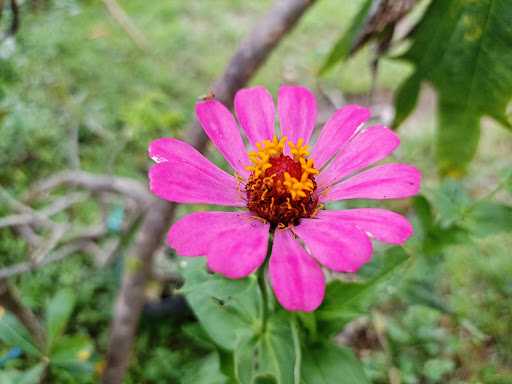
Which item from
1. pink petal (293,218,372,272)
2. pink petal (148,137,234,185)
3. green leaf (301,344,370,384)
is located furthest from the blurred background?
pink petal (148,137,234,185)

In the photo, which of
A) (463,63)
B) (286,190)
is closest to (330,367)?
(286,190)

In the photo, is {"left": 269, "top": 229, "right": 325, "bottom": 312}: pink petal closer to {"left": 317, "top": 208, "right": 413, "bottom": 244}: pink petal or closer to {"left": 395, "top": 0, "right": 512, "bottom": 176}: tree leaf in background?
{"left": 317, "top": 208, "right": 413, "bottom": 244}: pink petal

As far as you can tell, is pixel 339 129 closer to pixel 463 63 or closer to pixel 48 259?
pixel 463 63

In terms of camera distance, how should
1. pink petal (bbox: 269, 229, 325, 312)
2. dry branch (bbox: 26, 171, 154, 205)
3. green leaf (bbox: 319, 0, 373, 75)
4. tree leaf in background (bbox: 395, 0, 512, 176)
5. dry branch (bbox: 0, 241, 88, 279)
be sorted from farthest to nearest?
dry branch (bbox: 26, 171, 154, 205) → dry branch (bbox: 0, 241, 88, 279) → green leaf (bbox: 319, 0, 373, 75) → tree leaf in background (bbox: 395, 0, 512, 176) → pink petal (bbox: 269, 229, 325, 312)

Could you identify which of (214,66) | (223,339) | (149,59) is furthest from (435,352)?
(149,59)

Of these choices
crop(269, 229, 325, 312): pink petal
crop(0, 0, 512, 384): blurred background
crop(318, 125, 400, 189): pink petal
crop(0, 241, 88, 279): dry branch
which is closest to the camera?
crop(269, 229, 325, 312): pink petal

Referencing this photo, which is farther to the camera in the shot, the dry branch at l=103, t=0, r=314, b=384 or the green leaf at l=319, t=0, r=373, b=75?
the dry branch at l=103, t=0, r=314, b=384

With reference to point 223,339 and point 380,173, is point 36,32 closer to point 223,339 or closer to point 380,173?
point 223,339
